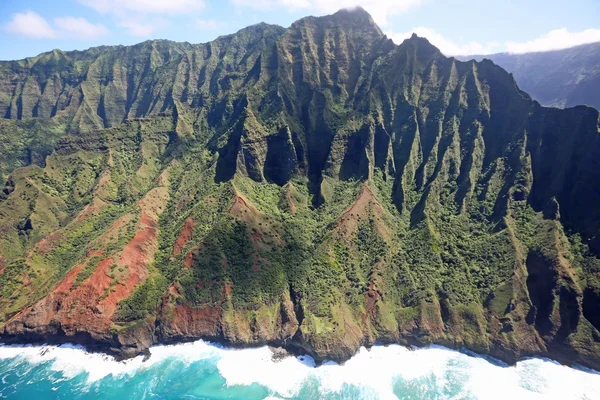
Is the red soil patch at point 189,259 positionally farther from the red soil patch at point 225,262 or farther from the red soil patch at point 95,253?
the red soil patch at point 95,253

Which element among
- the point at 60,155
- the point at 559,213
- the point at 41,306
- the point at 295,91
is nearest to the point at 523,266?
the point at 559,213

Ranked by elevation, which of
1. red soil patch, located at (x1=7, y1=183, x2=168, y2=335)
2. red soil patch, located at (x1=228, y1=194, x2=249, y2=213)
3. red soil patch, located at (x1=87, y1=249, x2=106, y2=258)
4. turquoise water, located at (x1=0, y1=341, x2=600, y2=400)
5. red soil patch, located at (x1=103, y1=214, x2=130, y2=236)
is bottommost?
turquoise water, located at (x1=0, y1=341, x2=600, y2=400)

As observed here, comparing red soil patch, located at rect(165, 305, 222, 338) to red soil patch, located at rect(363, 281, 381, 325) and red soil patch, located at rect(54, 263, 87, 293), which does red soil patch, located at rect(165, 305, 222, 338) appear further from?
red soil patch, located at rect(363, 281, 381, 325)

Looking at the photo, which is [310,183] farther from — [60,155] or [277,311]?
[60,155]

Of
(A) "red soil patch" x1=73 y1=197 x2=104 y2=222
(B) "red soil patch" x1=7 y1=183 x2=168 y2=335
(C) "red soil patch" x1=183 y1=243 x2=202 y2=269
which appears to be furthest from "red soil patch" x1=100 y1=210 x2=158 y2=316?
(A) "red soil patch" x1=73 y1=197 x2=104 y2=222

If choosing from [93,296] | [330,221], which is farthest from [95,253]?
[330,221]
